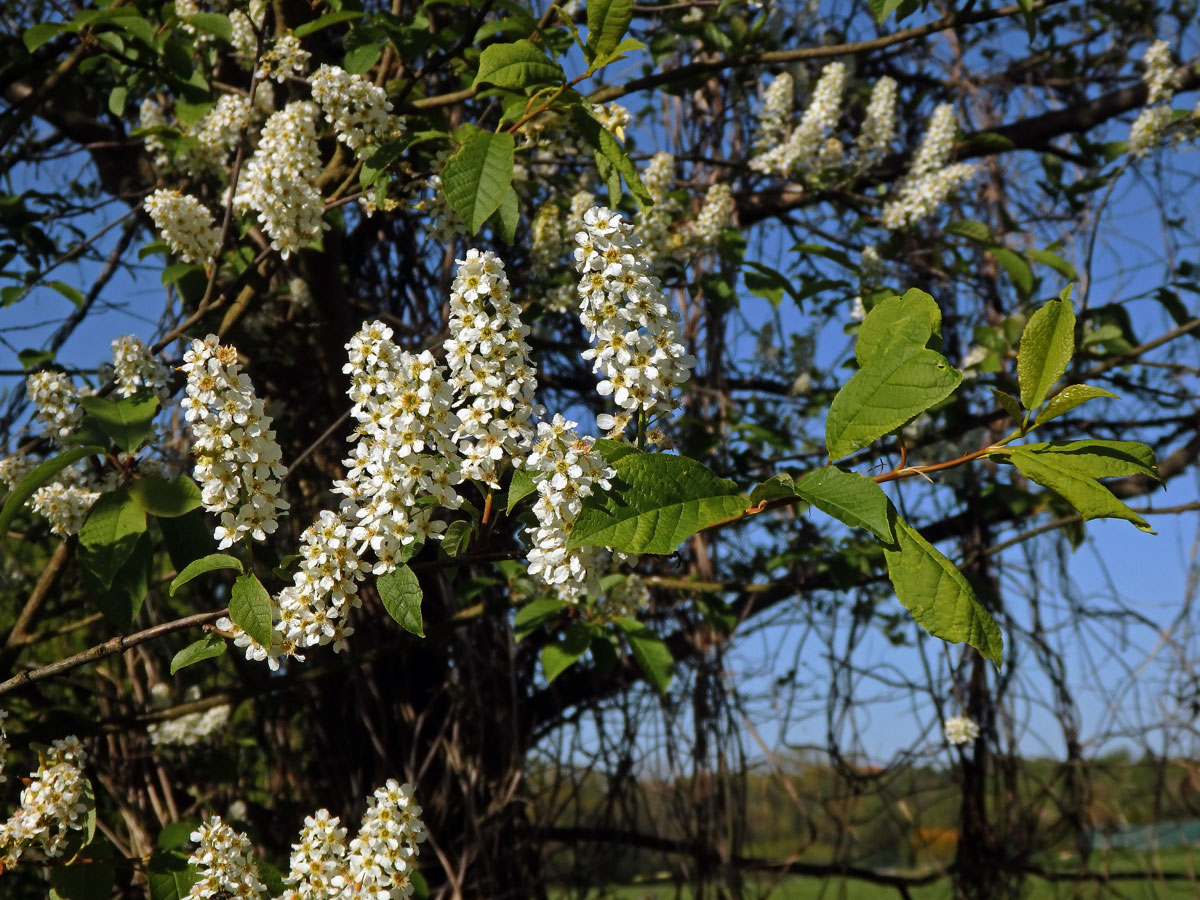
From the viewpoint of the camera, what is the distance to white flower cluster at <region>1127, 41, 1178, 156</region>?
8.80 feet

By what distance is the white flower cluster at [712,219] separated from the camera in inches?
85.0

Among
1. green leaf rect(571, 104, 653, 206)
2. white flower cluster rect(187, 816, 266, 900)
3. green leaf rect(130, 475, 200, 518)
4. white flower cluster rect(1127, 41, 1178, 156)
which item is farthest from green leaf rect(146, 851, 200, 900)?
white flower cluster rect(1127, 41, 1178, 156)

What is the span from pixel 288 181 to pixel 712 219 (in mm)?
1028

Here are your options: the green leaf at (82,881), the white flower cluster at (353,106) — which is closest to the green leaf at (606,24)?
the white flower cluster at (353,106)

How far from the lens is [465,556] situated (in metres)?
0.96

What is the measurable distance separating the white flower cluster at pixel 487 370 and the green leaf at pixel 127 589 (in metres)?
0.64

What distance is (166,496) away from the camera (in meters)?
1.28

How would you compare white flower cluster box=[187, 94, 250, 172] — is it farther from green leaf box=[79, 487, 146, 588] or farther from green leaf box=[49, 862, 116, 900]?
green leaf box=[49, 862, 116, 900]

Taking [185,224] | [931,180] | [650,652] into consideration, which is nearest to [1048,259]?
[931,180]

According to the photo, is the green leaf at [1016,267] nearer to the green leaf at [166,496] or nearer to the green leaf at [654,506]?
the green leaf at [654,506]

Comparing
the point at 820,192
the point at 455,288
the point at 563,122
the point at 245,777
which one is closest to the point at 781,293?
the point at 820,192

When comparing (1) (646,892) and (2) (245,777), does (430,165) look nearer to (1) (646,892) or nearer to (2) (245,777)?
(2) (245,777)

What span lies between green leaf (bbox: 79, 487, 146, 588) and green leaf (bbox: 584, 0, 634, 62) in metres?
0.86

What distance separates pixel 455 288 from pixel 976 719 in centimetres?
258
